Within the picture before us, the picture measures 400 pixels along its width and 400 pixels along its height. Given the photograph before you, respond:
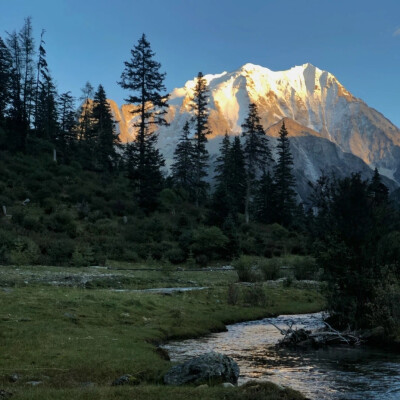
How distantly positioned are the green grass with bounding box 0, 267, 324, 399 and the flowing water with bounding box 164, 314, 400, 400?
6.81ft

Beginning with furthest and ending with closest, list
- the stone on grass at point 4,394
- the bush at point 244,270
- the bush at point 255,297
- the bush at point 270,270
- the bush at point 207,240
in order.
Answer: the bush at point 207,240 → the bush at point 270,270 → the bush at point 244,270 → the bush at point 255,297 → the stone on grass at point 4,394

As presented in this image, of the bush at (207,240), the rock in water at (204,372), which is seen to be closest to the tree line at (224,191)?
the bush at (207,240)

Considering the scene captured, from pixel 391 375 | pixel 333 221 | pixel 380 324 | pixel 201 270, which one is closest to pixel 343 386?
pixel 391 375

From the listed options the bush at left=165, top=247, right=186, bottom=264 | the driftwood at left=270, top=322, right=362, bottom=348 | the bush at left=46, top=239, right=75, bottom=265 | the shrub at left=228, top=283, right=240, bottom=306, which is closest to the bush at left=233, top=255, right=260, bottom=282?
the shrub at left=228, top=283, right=240, bottom=306

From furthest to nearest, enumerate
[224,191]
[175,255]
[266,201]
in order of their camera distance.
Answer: [266,201]
[224,191]
[175,255]

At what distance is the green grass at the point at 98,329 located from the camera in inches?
452

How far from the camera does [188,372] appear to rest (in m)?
12.2

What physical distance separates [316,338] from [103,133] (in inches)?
2829

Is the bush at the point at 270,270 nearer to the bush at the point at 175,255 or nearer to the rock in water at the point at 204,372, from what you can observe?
the bush at the point at 175,255

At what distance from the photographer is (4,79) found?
74375 mm

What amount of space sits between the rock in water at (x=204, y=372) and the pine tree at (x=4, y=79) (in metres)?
72.8

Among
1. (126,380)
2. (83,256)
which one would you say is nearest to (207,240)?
(83,256)

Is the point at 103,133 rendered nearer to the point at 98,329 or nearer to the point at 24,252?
the point at 24,252

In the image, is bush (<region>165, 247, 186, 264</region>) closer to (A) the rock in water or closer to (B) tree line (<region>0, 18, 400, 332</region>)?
(B) tree line (<region>0, 18, 400, 332</region>)
